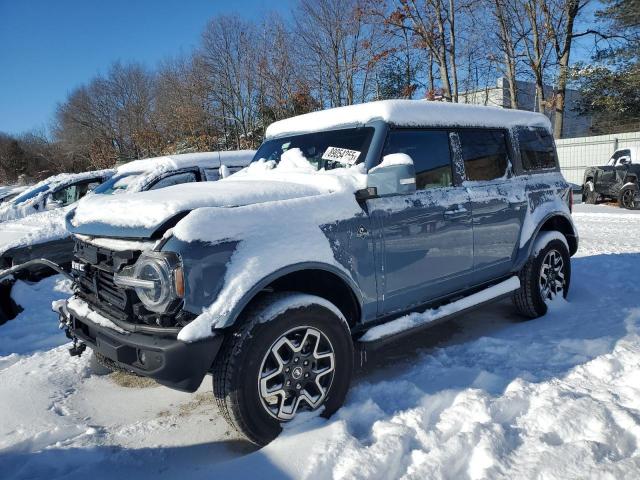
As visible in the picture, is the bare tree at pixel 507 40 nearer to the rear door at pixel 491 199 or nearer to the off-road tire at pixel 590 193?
the off-road tire at pixel 590 193

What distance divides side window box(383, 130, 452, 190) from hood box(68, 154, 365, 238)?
1.58 ft

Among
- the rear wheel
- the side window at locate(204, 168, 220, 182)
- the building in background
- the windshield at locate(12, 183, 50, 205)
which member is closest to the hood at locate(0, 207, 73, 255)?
the side window at locate(204, 168, 220, 182)

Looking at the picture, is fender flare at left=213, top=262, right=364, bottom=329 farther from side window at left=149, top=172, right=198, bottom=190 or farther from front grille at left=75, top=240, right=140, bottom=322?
side window at left=149, top=172, right=198, bottom=190

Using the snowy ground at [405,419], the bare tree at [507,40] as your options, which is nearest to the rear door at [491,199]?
the snowy ground at [405,419]

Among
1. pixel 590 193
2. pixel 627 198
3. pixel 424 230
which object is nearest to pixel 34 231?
pixel 424 230

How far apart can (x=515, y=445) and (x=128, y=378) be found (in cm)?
296

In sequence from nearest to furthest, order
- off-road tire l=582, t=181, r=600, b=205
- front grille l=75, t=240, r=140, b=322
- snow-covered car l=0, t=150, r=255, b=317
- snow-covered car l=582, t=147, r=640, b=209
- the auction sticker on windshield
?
front grille l=75, t=240, r=140, b=322 < the auction sticker on windshield < snow-covered car l=0, t=150, r=255, b=317 < snow-covered car l=582, t=147, r=640, b=209 < off-road tire l=582, t=181, r=600, b=205

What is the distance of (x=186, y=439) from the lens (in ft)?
9.74

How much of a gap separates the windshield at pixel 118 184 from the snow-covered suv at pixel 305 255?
11.6 feet

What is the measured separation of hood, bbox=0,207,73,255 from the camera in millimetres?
6586

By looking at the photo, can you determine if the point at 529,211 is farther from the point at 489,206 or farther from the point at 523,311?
the point at 523,311

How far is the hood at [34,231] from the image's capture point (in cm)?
659

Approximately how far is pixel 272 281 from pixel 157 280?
2.15 feet

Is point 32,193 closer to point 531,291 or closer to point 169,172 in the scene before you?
point 169,172
